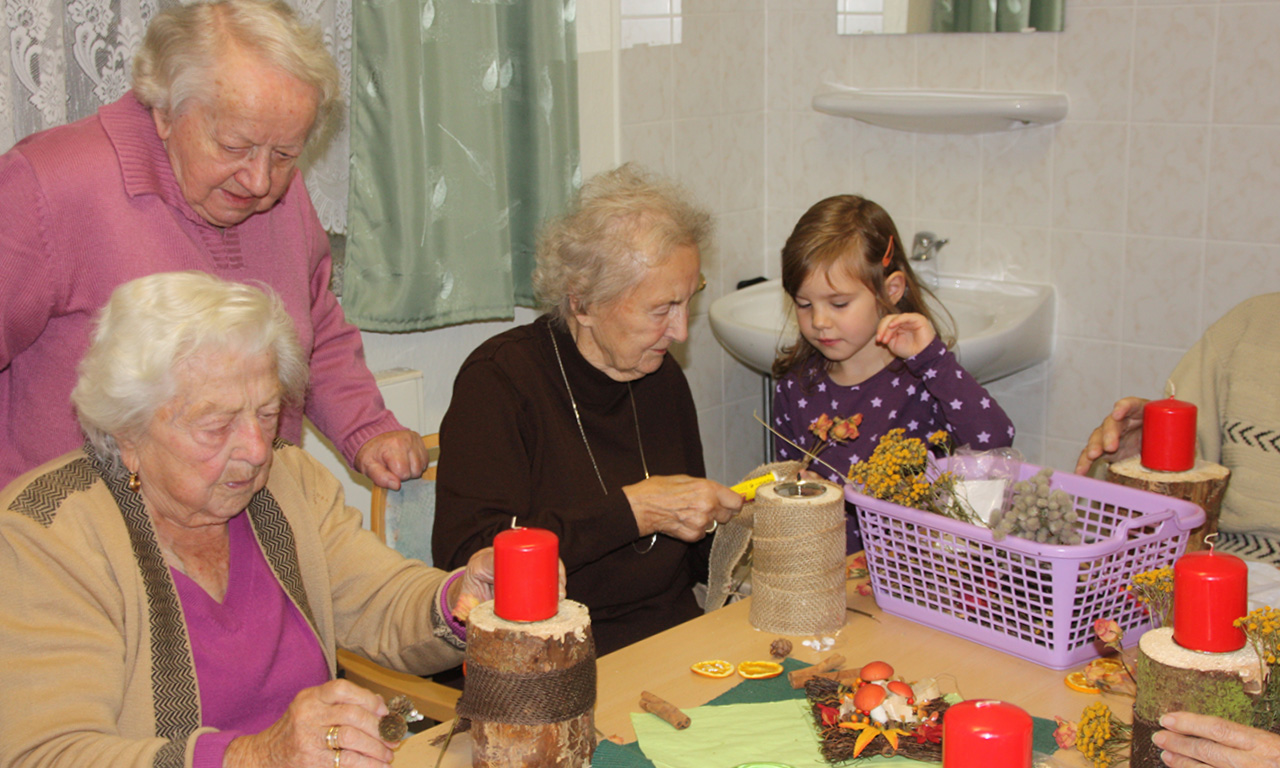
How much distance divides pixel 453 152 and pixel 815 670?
1737mm

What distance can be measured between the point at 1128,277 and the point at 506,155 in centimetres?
161

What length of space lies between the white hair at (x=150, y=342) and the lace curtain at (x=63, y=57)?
2.89ft

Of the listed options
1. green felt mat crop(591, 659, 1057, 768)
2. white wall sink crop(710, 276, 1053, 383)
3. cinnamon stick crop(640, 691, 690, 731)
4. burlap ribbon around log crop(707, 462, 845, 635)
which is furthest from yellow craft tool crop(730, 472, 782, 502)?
white wall sink crop(710, 276, 1053, 383)

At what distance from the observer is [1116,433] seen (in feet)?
6.80

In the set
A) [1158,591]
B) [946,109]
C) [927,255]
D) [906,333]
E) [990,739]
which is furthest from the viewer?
[927,255]

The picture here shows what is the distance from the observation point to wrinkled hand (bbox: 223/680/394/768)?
1.27 metres

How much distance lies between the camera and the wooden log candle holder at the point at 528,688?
1.28 m

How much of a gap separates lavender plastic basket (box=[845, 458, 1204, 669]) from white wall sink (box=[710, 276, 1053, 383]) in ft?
4.01

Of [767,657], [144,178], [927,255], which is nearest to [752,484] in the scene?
[767,657]

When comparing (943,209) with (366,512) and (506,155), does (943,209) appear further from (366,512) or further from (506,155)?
(366,512)

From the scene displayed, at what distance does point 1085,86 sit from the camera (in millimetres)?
3104

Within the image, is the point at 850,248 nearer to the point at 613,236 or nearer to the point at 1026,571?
the point at 613,236

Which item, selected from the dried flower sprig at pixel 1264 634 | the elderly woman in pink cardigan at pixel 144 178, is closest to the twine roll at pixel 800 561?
the dried flower sprig at pixel 1264 634

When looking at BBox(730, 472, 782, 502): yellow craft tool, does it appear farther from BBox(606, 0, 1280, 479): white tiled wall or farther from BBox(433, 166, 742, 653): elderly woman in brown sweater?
BBox(606, 0, 1280, 479): white tiled wall
